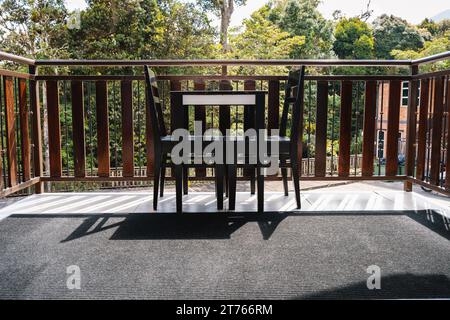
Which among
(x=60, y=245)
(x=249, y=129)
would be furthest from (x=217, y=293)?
(x=249, y=129)

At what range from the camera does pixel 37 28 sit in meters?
12.7

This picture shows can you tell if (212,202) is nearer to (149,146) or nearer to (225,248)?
(149,146)

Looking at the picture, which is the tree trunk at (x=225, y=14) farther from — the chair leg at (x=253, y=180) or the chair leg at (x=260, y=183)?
the chair leg at (x=260, y=183)

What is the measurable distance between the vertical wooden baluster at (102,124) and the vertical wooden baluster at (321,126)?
1.94 meters

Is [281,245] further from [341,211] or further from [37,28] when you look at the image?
[37,28]

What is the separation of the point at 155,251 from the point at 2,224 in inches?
50.4

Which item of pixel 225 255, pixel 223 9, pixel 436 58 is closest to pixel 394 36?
pixel 223 9

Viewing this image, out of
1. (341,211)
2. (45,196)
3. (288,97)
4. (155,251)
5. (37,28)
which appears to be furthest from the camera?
(37,28)

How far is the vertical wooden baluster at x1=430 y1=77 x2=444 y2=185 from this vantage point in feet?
10.6

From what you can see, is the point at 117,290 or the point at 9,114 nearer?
the point at 117,290

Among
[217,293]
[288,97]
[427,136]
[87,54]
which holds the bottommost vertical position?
[217,293]

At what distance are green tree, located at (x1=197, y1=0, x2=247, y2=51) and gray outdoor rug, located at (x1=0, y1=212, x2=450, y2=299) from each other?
15927 millimetres

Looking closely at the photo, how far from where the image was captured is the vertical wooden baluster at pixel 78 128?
11.7 ft

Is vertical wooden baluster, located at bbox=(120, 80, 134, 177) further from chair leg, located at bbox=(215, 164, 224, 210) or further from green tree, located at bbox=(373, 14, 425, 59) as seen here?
green tree, located at bbox=(373, 14, 425, 59)
